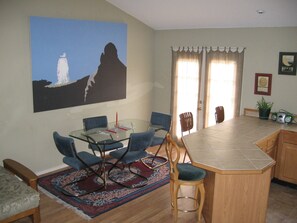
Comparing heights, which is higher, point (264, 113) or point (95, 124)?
point (264, 113)

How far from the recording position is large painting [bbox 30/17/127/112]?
16.2 feet

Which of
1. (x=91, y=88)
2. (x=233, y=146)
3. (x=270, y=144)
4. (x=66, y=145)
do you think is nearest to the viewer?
(x=233, y=146)

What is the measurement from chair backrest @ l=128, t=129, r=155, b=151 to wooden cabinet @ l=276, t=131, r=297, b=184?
1940mm

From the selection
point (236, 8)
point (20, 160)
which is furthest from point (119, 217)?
point (236, 8)

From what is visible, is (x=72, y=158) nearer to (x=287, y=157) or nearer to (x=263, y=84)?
(x=287, y=157)

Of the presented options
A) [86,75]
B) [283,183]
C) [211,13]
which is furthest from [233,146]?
[86,75]

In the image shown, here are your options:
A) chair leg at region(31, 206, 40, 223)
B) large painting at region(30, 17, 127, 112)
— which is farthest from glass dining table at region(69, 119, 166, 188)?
chair leg at region(31, 206, 40, 223)

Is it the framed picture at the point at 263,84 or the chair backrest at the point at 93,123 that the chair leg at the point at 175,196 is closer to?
the chair backrest at the point at 93,123

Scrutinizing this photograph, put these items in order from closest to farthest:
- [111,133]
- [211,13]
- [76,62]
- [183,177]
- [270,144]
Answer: [183,177] → [270,144] → [111,133] → [211,13] → [76,62]

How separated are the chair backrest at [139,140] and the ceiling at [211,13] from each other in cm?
211

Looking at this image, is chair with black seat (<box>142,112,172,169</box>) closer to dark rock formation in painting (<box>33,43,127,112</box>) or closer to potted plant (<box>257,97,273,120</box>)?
dark rock formation in painting (<box>33,43,127,112</box>)

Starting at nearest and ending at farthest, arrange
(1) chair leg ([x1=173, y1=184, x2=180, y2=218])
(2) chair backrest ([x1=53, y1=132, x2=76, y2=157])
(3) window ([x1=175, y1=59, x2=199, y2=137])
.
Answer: (1) chair leg ([x1=173, y1=184, x2=180, y2=218])
(2) chair backrest ([x1=53, y1=132, x2=76, y2=157])
(3) window ([x1=175, y1=59, x2=199, y2=137])

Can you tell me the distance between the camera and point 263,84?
5.48m

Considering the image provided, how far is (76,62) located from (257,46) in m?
3.00
